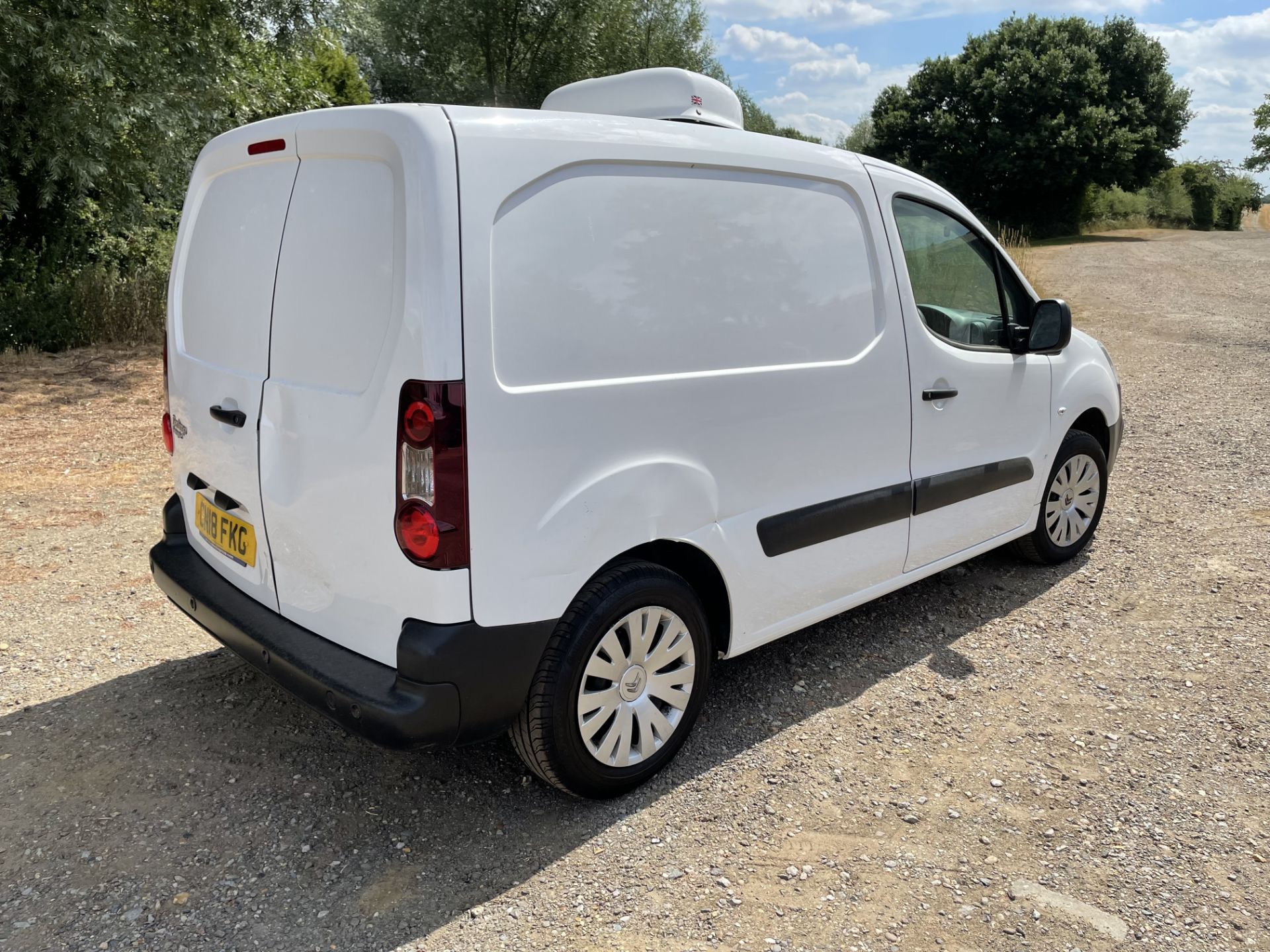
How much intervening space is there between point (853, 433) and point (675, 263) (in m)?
0.98

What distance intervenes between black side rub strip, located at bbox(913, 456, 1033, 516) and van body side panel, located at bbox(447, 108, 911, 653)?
0.20 m

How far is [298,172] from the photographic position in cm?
263

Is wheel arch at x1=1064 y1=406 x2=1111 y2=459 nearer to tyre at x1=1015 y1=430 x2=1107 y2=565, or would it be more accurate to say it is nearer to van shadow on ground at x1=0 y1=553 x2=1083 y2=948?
tyre at x1=1015 y1=430 x2=1107 y2=565

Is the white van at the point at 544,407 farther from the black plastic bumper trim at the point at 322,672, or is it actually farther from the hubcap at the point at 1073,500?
→ the hubcap at the point at 1073,500

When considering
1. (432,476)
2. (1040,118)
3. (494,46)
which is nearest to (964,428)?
(432,476)

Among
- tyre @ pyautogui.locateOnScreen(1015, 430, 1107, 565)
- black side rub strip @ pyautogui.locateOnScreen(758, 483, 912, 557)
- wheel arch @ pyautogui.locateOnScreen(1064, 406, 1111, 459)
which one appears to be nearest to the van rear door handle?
black side rub strip @ pyautogui.locateOnScreen(758, 483, 912, 557)

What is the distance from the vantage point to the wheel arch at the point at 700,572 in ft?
9.25

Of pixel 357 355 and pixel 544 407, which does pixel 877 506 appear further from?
pixel 357 355

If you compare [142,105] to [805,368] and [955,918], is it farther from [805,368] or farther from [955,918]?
[955,918]

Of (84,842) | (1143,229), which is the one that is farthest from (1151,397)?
(1143,229)

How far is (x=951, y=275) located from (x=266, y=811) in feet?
10.6

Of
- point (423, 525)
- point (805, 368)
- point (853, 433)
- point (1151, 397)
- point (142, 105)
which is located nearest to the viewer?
point (423, 525)

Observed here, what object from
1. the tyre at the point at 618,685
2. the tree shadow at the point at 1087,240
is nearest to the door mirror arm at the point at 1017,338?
the tyre at the point at 618,685

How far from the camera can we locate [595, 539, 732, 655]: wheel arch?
2.82 m
